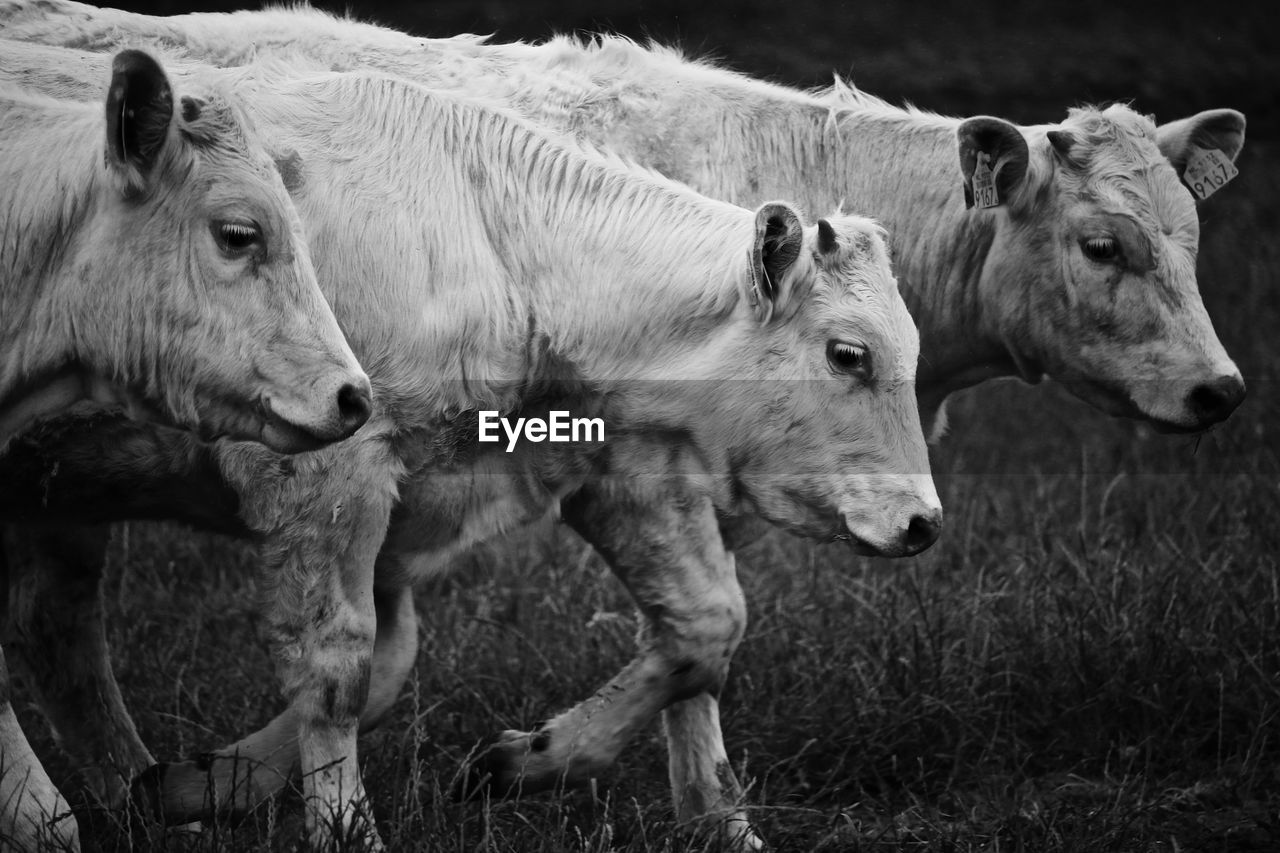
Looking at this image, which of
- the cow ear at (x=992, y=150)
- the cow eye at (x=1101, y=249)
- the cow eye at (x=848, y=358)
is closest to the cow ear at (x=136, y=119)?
the cow eye at (x=848, y=358)

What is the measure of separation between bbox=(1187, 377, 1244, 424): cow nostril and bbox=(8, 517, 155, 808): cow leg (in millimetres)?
3550

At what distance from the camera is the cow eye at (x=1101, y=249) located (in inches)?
208

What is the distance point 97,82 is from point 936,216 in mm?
2841

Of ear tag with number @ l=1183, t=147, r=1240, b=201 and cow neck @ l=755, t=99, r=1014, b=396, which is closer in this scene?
cow neck @ l=755, t=99, r=1014, b=396

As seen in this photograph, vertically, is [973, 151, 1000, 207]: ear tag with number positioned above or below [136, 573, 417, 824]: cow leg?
above

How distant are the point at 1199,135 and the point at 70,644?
4302 mm

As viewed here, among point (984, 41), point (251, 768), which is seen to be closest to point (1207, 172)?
point (251, 768)

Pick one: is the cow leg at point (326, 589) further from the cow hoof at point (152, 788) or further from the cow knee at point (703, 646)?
the cow knee at point (703, 646)

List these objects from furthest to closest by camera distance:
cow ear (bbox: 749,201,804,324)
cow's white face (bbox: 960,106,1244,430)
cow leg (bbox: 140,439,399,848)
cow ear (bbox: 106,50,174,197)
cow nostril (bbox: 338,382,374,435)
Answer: cow's white face (bbox: 960,106,1244,430) → cow ear (bbox: 749,201,804,324) → cow leg (bbox: 140,439,399,848) → cow nostril (bbox: 338,382,374,435) → cow ear (bbox: 106,50,174,197)

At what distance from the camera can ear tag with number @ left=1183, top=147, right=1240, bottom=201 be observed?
5.73 m

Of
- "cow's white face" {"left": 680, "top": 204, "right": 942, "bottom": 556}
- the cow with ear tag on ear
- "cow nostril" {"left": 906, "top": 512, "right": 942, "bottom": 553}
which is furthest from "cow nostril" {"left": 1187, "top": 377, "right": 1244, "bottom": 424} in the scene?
"cow nostril" {"left": 906, "top": 512, "right": 942, "bottom": 553}

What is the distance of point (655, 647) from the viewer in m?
4.82

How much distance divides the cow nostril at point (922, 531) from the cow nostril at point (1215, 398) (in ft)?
4.33

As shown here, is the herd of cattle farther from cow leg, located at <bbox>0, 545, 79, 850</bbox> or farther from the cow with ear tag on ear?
the cow with ear tag on ear
